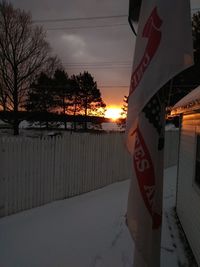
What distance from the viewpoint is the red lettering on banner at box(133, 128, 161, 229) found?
2135 mm

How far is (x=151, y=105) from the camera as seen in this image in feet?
7.08

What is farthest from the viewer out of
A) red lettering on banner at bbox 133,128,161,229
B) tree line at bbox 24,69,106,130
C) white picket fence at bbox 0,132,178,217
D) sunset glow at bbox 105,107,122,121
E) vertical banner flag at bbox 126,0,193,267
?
sunset glow at bbox 105,107,122,121

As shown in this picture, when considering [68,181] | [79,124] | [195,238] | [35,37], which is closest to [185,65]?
[195,238]

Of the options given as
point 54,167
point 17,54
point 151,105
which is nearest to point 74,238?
point 54,167

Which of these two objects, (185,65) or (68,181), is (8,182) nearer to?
(68,181)

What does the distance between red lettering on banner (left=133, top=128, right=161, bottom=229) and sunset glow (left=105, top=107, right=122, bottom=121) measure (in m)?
41.0

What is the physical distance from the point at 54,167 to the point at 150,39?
17.5ft

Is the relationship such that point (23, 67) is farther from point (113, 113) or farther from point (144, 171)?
point (144, 171)

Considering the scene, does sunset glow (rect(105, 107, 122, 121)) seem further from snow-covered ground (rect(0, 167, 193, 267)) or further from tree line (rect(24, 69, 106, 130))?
snow-covered ground (rect(0, 167, 193, 267))

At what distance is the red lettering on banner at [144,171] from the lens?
213 centimetres

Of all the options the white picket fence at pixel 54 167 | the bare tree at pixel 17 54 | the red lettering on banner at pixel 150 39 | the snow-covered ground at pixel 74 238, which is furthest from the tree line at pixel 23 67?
the red lettering on banner at pixel 150 39

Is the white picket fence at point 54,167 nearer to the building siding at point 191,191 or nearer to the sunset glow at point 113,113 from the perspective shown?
the building siding at point 191,191

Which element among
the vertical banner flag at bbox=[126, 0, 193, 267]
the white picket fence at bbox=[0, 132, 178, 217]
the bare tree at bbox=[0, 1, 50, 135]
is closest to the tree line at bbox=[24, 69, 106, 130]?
the bare tree at bbox=[0, 1, 50, 135]

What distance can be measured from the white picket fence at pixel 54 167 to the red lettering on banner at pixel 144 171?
160 inches
